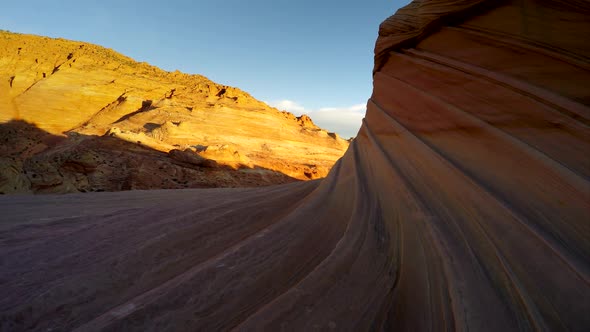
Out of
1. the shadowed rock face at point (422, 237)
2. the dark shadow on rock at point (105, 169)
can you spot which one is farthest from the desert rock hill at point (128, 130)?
the shadowed rock face at point (422, 237)

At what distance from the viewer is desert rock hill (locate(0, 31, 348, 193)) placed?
724cm

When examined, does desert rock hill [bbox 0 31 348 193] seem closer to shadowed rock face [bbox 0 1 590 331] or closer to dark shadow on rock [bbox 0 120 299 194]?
dark shadow on rock [bbox 0 120 299 194]

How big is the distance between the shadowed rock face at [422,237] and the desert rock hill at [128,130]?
457 cm

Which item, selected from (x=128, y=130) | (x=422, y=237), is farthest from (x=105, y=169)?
(x=422, y=237)

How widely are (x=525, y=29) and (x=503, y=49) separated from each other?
0.12 metres

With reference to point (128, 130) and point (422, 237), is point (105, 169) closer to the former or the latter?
point (128, 130)

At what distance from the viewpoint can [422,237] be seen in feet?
4.31

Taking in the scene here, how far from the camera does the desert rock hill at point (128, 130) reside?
7.24 meters

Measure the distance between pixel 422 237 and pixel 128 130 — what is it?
14093 mm

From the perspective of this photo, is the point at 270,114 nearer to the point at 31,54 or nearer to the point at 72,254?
the point at 31,54

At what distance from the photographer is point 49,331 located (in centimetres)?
96

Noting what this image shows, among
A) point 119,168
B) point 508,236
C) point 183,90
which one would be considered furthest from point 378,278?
point 183,90

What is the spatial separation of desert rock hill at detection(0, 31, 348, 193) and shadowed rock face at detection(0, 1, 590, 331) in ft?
15.0

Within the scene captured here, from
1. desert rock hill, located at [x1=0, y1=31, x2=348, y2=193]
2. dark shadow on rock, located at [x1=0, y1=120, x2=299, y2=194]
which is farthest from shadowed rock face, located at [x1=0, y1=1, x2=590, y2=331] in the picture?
desert rock hill, located at [x1=0, y1=31, x2=348, y2=193]
